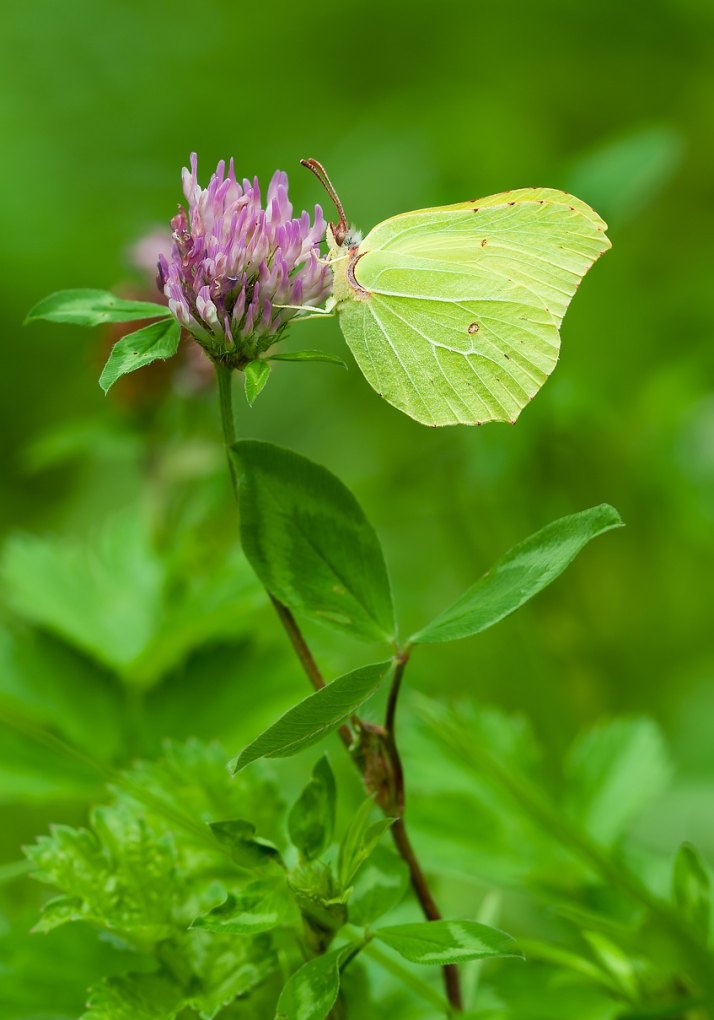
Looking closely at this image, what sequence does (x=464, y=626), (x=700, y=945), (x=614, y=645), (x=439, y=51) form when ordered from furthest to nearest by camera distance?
(x=439, y=51), (x=614, y=645), (x=700, y=945), (x=464, y=626)

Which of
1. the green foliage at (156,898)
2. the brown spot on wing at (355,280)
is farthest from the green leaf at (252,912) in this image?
the brown spot on wing at (355,280)

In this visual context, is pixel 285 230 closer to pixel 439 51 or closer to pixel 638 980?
pixel 638 980

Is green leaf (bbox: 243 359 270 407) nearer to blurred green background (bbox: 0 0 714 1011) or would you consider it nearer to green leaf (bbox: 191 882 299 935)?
green leaf (bbox: 191 882 299 935)

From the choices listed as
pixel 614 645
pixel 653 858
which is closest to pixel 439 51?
pixel 614 645

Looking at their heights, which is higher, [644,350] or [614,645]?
[644,350]

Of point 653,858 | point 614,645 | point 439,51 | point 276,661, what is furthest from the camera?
point 439,51

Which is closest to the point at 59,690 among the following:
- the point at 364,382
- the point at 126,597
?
the point at 126,597

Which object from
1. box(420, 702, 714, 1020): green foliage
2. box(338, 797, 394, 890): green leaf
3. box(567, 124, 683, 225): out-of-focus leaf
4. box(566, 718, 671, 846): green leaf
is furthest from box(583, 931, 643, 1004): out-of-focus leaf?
box(567, 124, 683, 225): out-of-focus leaf
